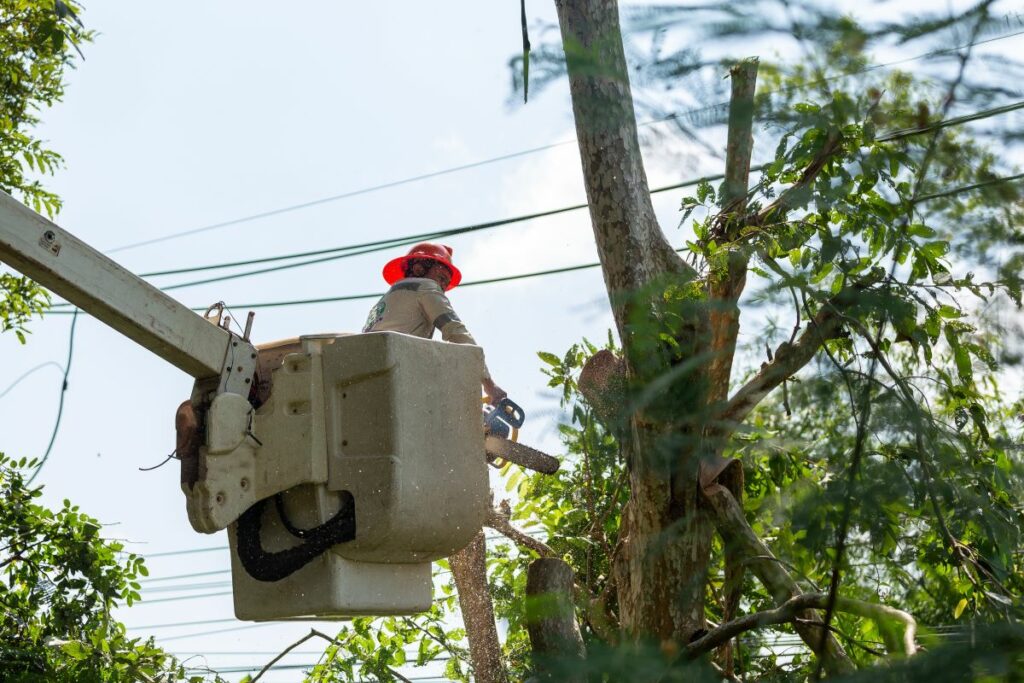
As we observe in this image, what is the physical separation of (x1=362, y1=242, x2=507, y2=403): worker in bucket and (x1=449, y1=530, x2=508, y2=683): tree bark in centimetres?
125

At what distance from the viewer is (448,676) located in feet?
23.0

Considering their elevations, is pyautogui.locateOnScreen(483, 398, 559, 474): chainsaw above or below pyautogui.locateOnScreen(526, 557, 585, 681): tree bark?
above

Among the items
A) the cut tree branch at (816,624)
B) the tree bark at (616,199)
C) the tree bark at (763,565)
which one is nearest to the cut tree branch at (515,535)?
the tree bark at (763,565)

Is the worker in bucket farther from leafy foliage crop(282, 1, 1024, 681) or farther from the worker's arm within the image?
leafy foliage crop(282, 1, 1024, 681)

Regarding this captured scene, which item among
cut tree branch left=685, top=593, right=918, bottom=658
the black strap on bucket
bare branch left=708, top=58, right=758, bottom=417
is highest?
the black strap on bucket

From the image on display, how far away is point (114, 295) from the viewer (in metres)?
4.65

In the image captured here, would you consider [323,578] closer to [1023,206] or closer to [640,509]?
[640,509]

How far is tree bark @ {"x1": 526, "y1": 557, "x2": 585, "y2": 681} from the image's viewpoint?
2813 millimetres

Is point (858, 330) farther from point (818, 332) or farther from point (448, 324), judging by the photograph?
point (448, 324)

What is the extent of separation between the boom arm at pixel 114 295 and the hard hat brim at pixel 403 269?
1545 millimetres

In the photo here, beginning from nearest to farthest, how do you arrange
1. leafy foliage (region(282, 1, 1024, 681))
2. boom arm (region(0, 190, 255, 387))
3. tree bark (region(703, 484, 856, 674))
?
leafy foliage (region(282, 1, 1024, 681))
tree bark (region(703, 484, 856, 674))
boom arm (region(0, 190, 255, 387))

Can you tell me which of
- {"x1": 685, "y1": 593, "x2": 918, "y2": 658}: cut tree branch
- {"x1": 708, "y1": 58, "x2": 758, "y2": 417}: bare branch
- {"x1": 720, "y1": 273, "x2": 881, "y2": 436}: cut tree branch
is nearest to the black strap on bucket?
{"x1": 685, "y1": 593, "x2": 918, "y2": 658}: cut tree branch

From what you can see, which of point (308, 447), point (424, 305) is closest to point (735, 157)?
point (308, 447)

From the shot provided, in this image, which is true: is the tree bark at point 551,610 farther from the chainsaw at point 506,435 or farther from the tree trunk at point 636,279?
the chainsaw at point 506,435
